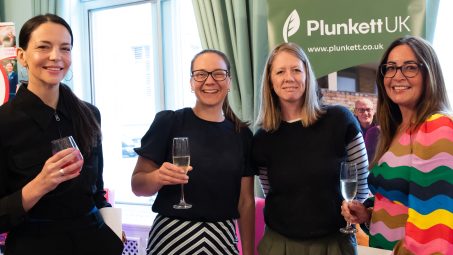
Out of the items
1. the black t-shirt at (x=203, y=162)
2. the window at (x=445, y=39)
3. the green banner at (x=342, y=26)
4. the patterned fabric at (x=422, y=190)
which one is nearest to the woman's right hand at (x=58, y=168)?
the black t-shirt at (x=203, y=162)

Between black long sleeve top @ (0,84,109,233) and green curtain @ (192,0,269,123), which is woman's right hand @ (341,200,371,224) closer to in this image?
black long sleeve top @ (0,84,109,233)

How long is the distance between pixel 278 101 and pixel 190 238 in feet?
2.56

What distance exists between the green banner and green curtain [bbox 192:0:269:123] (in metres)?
0.33

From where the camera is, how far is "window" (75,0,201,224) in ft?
12.7

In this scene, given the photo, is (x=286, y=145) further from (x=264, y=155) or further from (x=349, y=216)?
(x=349, y=216)

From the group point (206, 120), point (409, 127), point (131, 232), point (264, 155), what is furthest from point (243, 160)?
point (131, 232)

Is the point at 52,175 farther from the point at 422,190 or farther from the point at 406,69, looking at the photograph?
the point at 406,69

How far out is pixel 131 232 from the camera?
3.63m

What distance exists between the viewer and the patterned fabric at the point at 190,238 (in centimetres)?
184

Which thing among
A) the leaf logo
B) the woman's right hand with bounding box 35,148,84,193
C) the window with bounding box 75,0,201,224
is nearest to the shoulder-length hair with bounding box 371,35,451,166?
the leaf logo

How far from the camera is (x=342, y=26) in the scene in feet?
8.52

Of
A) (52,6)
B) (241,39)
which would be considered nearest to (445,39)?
(241,39)

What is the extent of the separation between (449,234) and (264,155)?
2.86 ft

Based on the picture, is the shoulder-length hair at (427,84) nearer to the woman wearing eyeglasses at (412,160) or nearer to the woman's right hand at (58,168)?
the woman wearing eyeglasses at (412,160)
